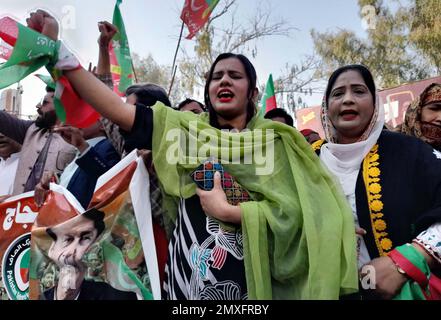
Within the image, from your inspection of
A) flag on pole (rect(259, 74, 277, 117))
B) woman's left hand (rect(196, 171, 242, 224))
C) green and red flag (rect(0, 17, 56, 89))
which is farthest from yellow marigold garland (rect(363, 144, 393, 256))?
flag on pole (rect(259, 74, 277, 117))

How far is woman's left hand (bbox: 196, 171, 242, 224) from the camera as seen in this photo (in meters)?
1.47

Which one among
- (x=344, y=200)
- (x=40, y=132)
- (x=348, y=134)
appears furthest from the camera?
(x=40, y=132)

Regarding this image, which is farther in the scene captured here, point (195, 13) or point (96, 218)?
point (195, 13)

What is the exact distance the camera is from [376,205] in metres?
1.62

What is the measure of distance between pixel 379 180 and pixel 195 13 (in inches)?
128

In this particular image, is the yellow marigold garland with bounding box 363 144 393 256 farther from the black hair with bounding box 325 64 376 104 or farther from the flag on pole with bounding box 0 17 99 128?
the flag on pole with bounding box 0 17 99 128

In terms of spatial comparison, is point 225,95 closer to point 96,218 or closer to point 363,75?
point 363,75

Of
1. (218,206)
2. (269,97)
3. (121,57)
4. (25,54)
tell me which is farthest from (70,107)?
(269,97)

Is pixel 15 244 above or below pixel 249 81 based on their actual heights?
below

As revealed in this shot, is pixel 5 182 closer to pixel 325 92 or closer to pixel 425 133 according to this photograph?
pixel 325 92

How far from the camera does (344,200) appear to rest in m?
1.58

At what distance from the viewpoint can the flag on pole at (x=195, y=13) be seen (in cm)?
429
